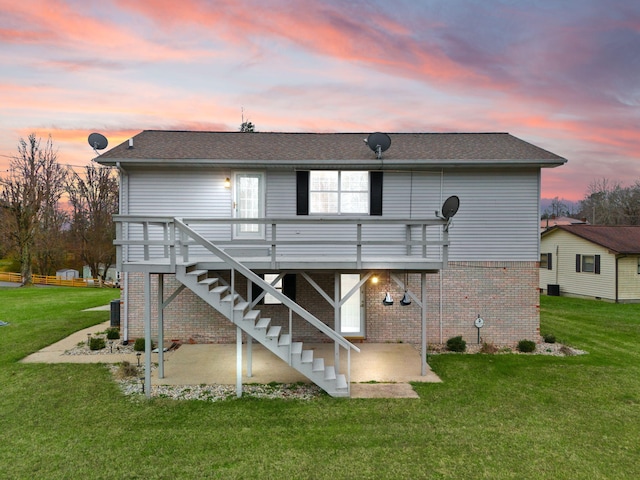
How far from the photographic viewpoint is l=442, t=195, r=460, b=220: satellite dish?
7445 mm

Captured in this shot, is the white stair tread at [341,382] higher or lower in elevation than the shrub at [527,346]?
higher

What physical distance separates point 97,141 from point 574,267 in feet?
83.0

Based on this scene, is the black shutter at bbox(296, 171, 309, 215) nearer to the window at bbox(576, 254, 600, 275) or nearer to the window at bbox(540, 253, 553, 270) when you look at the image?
the window at bbox(576, 254, 600, 275)

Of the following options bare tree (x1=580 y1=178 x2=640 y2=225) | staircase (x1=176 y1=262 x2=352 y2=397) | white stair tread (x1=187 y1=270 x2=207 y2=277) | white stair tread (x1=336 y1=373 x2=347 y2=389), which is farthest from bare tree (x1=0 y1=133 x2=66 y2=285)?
bare tree (x1=580 y1=178 x2=640 y2=225)

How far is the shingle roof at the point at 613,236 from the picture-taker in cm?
1925

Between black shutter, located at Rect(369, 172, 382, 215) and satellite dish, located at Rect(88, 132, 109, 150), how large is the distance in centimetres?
810

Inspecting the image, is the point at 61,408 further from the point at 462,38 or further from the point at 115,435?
the point at 462,38

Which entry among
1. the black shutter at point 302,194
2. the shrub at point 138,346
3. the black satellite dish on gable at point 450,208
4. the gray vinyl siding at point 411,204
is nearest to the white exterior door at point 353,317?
the gray vinyl siding at point 411,204

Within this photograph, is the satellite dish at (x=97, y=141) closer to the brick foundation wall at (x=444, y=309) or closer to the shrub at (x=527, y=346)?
the brick foundation wall at (x=444, y=309)

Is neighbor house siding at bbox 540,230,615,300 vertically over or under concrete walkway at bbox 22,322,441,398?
over

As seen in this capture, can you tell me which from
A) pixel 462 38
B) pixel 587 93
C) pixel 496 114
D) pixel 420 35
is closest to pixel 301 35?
pixel 420 35

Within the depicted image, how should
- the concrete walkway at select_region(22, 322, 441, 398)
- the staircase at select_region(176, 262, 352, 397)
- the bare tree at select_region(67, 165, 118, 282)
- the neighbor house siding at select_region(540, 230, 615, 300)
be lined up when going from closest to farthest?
the staircase at select_region(176, 262, 352, 397) < the concrete walkway at select_region(22, 322, 441, 398) < the neighbor house siding at select_region(540, 230, 615, 300) < the bare tree at select_region(67, 165, 118, 282)

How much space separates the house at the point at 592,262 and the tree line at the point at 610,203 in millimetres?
25783

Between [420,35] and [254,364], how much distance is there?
14.1m
